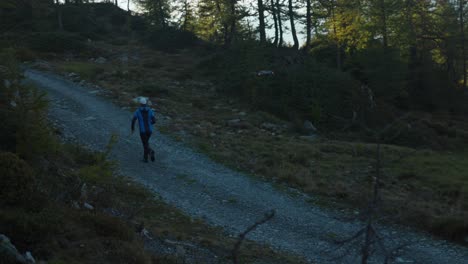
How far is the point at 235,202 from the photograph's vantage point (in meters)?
10.6

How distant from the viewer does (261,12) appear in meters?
30.5

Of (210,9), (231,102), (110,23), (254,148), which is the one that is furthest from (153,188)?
(110,23)

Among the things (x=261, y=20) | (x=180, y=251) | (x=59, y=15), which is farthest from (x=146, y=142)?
(x=59, y=15)

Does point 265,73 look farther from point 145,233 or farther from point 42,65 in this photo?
point 145,233

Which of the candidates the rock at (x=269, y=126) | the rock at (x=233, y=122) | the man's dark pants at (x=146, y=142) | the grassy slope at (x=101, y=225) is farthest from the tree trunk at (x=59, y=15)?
the grassy slope at (x=101, y=225)

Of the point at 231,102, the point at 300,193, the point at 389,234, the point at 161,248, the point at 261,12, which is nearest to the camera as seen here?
the point at 161,248

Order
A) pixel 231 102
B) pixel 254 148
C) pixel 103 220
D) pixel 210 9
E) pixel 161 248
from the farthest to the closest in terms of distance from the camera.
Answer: pixel 210 9 → pixel 231 102 → pixel 254 148 → pixel 161 248 → pixel 103 220

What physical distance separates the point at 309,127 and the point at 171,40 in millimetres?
23906

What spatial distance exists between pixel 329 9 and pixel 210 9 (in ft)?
38.0

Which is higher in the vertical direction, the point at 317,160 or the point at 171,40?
the point at 171,40

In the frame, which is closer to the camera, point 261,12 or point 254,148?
point 254,148

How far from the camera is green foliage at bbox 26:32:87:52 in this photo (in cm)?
3412

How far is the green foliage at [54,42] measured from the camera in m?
34.1

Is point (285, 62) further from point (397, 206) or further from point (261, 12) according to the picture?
point (397, 206)
